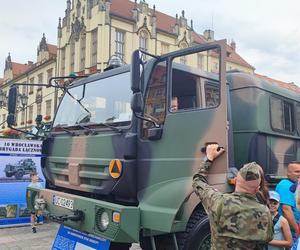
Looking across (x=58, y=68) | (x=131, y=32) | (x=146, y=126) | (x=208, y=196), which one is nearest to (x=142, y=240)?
(x=146, y=126)

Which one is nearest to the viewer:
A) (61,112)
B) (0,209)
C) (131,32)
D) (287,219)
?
(287,219)

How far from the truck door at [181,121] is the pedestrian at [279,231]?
607 mm

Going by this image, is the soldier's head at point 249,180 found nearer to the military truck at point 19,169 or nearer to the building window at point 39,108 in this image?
the military truck at point 19,169

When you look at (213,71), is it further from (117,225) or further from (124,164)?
(117,225)

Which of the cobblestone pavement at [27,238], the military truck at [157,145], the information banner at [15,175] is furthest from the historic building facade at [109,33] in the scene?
the military truck at [157,145]

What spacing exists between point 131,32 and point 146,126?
28.4 metres

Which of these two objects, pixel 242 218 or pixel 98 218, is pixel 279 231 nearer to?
pixel 242 218

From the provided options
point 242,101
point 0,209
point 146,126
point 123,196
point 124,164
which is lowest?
point 0,209

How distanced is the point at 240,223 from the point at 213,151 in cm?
119

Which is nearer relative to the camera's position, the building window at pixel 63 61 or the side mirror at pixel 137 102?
the side mirror at pixel 137 102

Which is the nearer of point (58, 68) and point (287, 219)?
point (287, 219)

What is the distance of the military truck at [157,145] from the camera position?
12.8ft

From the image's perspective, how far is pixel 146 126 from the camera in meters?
4.16

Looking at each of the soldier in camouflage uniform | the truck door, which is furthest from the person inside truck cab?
the soldier in camouflage uniform
